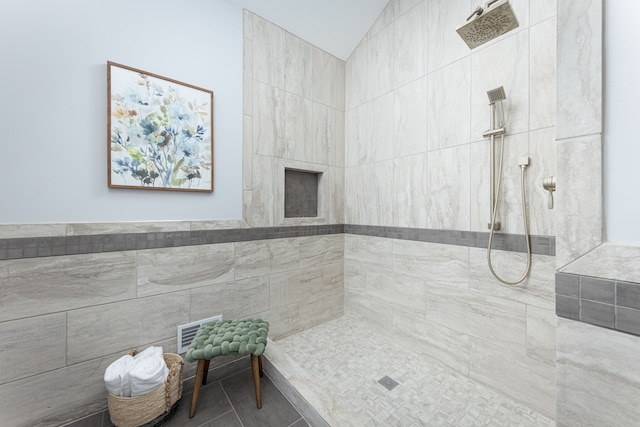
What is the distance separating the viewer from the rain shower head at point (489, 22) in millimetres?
1162

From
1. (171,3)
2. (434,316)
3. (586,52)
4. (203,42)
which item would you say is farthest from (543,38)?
(171,3)

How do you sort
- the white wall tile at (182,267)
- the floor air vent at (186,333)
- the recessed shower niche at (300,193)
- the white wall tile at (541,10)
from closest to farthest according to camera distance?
1. the white wall tile at (541,10)
2. the white wall tile at (182,267)
3. the floor air vent at (186,333)
4. the recessed shower niche at (300,193)

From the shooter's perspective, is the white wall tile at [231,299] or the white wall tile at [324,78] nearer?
the white wall tile at [231,299]

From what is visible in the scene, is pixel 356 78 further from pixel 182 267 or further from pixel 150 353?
pixel 150 353

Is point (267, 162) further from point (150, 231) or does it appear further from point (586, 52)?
point (586, 52)

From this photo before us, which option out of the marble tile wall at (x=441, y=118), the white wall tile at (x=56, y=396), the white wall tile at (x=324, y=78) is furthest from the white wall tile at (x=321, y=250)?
the white wall tile at (x=56, y=396)

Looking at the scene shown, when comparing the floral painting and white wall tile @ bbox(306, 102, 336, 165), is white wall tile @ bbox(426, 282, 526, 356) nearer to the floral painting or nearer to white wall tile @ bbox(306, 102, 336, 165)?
white wall tile @ bbox(306, 102, 336, 165)

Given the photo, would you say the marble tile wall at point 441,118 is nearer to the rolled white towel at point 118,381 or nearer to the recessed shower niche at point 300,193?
the recessed shower niche at point 300,193

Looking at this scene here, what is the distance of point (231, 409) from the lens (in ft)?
4.88

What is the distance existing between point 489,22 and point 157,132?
200 centimetres

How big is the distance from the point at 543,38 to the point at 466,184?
891 millimetres

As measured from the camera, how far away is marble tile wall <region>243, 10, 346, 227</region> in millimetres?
2088

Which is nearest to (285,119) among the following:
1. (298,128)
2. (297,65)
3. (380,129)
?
(298,128)

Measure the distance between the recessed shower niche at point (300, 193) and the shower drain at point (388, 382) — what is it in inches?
58.3
